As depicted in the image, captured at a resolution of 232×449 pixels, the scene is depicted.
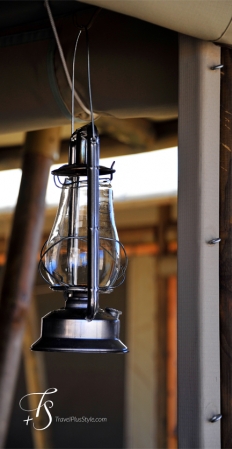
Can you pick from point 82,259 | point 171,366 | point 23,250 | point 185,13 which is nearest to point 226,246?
point 82,259

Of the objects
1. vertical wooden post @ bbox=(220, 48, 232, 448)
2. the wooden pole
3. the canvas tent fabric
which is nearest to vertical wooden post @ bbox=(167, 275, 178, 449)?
the wooden pole

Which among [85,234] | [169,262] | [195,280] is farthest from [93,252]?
[169,262]

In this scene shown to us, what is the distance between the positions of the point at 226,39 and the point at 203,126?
0.15 meters

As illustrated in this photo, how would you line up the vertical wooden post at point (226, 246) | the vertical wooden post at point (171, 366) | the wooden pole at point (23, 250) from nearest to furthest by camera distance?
the vertical wooden post at point (226, 246) → the wooden pole at point (23, 250) → the vertical wooden post at point (171, 366)

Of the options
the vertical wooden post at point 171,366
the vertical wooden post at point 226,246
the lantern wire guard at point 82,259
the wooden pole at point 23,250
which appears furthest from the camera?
the vertical wooden post at point 171,366

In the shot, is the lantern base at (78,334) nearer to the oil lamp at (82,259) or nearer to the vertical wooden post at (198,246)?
the oil lamp at (82,259)

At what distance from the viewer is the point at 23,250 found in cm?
Result: 204

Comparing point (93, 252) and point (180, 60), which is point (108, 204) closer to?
point (93, 252)

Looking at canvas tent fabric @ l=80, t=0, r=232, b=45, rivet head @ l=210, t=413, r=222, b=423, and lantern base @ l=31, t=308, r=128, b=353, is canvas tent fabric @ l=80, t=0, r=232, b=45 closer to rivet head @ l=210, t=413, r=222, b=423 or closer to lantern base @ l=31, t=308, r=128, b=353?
lantern base @ l=31, t=308, r=128, b=353

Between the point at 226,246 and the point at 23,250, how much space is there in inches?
47.0

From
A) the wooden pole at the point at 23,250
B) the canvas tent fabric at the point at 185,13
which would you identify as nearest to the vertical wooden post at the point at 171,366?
the wooden pole at the point at 23,250

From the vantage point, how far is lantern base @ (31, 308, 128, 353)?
A: 2.74 feet

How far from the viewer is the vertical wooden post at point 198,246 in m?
0.91

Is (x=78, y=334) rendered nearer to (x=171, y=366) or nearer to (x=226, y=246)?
(x=226, y=246)
